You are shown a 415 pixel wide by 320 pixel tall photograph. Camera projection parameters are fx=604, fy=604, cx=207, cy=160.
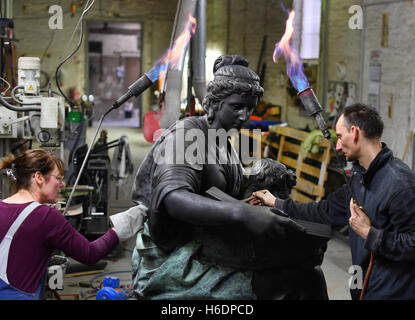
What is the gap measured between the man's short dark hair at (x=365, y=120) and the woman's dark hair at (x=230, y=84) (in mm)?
524

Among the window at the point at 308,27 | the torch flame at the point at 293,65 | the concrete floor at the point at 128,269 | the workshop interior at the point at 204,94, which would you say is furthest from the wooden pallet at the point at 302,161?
the torch flame at the point at 293,65

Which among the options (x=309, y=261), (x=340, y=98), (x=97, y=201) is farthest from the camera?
(x=340, y=98)

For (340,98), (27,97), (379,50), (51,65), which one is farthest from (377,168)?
(51,65)

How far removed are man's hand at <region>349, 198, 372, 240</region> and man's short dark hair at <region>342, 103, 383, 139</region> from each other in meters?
0.35

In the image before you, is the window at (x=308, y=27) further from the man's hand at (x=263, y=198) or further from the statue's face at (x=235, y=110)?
the statue's face at (x=235, y=110)

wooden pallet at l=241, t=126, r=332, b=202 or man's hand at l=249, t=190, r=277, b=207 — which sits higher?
man's hand at l=249, t=190, r=277, b=207

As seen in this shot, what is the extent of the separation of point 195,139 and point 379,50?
5.97 meters

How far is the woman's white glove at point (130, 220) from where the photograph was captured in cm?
256

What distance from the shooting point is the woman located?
2504 millimetres

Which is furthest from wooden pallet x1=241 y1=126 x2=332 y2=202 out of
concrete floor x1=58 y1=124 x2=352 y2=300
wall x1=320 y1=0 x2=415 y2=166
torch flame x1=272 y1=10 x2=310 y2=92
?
torch flame x1=272 y1=10 x2=310 y2=92

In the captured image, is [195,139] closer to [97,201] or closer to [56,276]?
[56,276]

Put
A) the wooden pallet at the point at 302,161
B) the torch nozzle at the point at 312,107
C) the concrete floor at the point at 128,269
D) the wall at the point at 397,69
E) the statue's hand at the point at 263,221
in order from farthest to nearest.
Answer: the wooden pallet at the point at 302,161 < the wall at the point at 397,69 < the concrete floor at the point at 128,269 < the torch nozzle at the point at 312,107 < the statue's hand at the point at 263,221

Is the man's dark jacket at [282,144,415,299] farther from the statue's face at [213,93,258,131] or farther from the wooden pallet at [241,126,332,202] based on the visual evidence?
the wooden pallet at [241,126,332,202]

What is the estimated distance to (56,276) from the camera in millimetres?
3887
